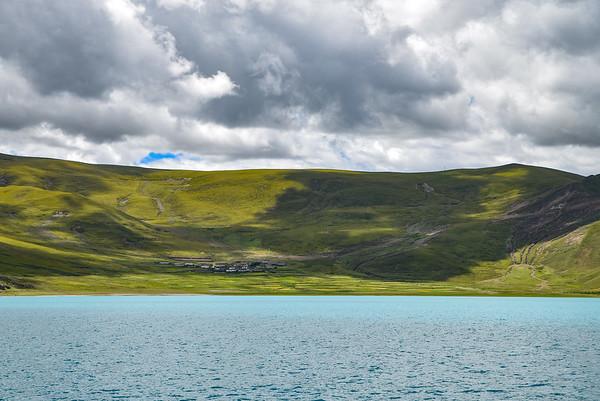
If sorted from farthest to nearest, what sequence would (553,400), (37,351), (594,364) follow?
(37,351)
(594,364)
(553,400)

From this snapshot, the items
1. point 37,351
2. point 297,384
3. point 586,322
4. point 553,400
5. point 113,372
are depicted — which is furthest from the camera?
point 586,322

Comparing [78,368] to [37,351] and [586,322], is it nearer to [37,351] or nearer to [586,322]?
[37,351]

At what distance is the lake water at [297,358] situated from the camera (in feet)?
229

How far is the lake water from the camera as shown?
69.8 metres

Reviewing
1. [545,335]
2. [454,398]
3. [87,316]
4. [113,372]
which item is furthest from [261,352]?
[87,316]

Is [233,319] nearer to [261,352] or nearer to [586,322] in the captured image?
[261,352]

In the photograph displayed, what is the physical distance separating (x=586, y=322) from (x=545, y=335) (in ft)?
115

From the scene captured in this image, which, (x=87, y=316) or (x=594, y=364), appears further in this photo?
(x=87, y=316)

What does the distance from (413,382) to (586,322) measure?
96.6 metres

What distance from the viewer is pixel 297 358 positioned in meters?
94.9

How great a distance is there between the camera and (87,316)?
16838 cm

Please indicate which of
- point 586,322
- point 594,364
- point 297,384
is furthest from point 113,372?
point 586,322

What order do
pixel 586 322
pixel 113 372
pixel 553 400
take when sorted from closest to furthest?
pixel 553 400, pixel 113 372, pixel 586 322

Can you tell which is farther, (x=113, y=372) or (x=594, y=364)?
(x=594, y=364)
